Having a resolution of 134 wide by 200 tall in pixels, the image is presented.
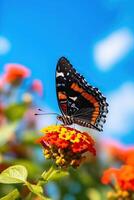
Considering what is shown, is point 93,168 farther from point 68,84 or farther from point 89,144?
point 89,144

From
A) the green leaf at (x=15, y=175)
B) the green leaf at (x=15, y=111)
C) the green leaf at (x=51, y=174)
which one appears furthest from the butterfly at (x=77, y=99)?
the green leaf at (x=15, y=111)

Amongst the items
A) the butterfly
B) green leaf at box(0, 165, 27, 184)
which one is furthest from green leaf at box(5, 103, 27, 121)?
green leaf at box(0, 165, 27, 184)

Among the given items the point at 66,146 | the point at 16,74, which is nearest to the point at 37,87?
the point at 16,74

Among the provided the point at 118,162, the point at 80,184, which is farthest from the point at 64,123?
the point at 118,162

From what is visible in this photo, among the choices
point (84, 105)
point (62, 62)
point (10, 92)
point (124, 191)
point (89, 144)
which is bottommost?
point (124, 191)

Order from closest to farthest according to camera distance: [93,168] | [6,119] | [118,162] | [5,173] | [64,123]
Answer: [5,173] < [64,123] < [6,119] < [93,168] < [118,162]

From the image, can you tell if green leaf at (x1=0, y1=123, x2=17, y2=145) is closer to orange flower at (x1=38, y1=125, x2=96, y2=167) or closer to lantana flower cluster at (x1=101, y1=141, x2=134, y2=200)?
lantana flower cluster at (x1=101, y1=141, x2=134, y2=200)

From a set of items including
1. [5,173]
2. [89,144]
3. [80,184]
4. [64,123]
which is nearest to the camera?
[5,173]
